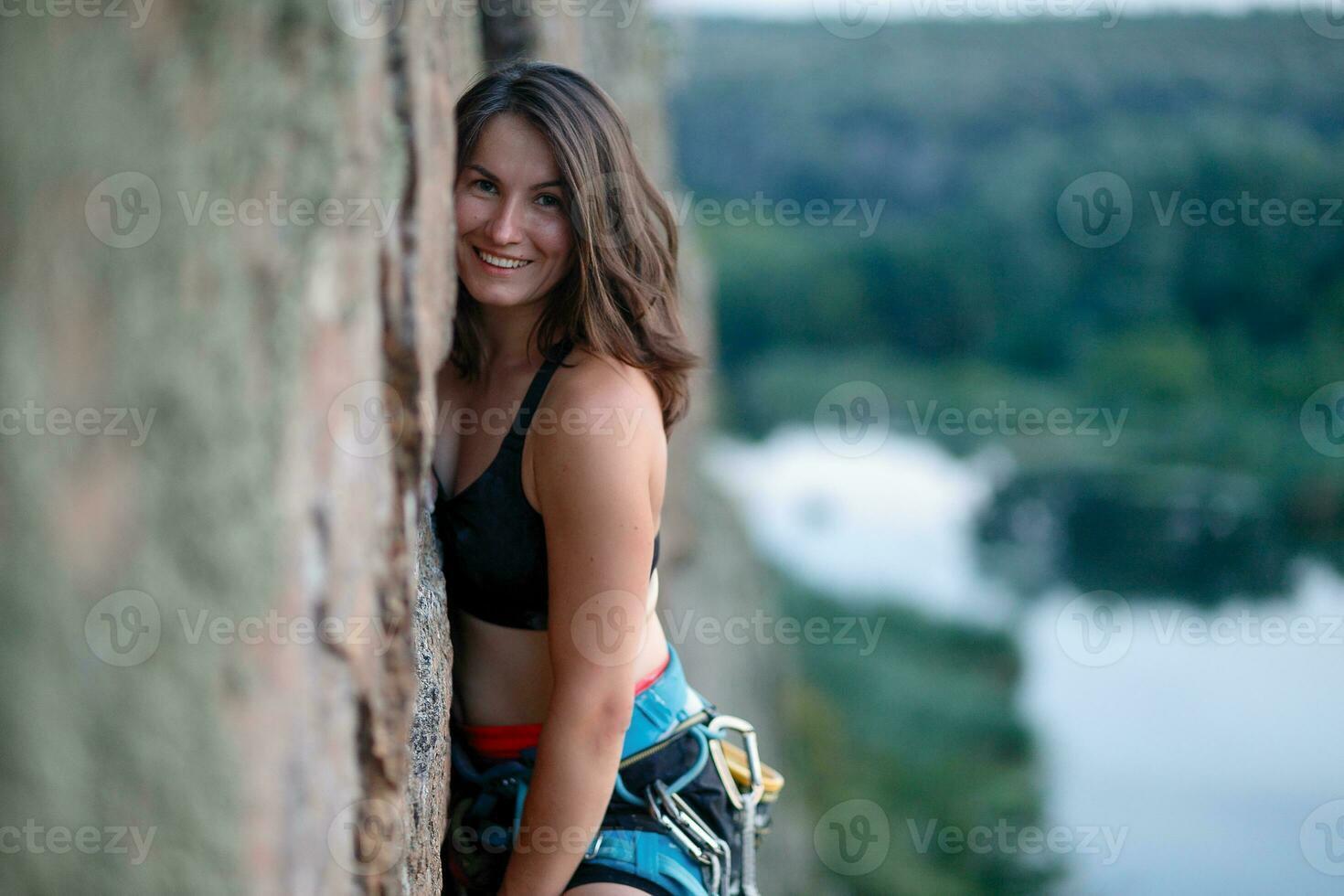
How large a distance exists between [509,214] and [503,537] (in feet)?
1.83

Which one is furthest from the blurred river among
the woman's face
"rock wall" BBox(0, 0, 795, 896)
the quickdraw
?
"rock wall" BBox(0, 0, 795, 896)

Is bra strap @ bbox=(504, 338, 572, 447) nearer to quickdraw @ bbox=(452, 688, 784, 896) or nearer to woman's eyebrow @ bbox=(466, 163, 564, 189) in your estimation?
woman's eyebrow @ bbox=(466, 163, 564, 189)

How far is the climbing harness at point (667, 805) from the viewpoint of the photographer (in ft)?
6.90

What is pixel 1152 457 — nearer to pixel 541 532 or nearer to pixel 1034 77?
pixel 1034 77

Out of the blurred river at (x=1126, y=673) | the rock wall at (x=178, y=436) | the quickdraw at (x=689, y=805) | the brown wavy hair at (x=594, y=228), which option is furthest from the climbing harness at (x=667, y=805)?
the blurred river at (x=1126, y=673)

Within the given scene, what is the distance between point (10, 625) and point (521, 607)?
3.88ft

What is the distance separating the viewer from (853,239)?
3403cm

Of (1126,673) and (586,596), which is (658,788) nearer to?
(586,596)

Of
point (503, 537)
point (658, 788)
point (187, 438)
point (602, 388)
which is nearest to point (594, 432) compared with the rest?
point (602, 388)

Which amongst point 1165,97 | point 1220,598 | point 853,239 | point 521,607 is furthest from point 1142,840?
point 1165,97

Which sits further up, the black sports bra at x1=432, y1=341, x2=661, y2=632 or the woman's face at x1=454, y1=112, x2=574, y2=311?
the woman's face at x1=454, y1=112, x2=574, y2=311

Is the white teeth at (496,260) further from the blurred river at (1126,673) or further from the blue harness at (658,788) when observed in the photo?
the blurred river at (1126,673)

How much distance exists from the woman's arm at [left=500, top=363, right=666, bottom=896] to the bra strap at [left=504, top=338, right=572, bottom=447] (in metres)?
0.03

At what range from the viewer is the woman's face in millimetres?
2012
